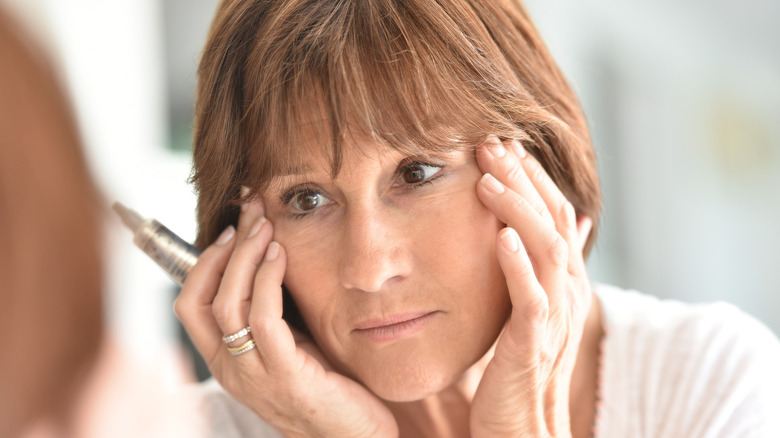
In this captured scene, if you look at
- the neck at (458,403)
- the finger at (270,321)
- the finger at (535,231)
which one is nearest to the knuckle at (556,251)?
the finger at (535,231)

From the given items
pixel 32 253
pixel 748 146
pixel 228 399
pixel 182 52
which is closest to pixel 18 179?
pixel 32 253

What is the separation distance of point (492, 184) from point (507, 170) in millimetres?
38

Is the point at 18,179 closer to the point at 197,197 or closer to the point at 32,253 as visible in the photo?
the point at 32,253

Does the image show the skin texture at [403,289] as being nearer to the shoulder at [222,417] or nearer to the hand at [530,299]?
the hand at [530,299]

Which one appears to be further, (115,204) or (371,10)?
(115,204)

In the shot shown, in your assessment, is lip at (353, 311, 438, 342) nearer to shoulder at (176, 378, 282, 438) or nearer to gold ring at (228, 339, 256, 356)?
gold ring at (228, 339, 256, 356)

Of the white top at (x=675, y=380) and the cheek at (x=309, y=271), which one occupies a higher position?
Result: the cheek at (x=309, y=271)

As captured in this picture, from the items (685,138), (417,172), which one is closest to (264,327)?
(417,172)

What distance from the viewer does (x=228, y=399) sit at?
5.05 feet

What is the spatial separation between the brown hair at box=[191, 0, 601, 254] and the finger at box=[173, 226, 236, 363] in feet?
0.25

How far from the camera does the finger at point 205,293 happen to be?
51.0 inches

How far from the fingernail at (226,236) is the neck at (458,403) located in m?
0.46

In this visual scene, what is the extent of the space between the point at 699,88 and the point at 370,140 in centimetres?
337

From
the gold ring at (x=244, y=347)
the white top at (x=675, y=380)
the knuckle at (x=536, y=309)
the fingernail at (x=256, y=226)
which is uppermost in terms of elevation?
the fingernail at (x=256, y=226)
